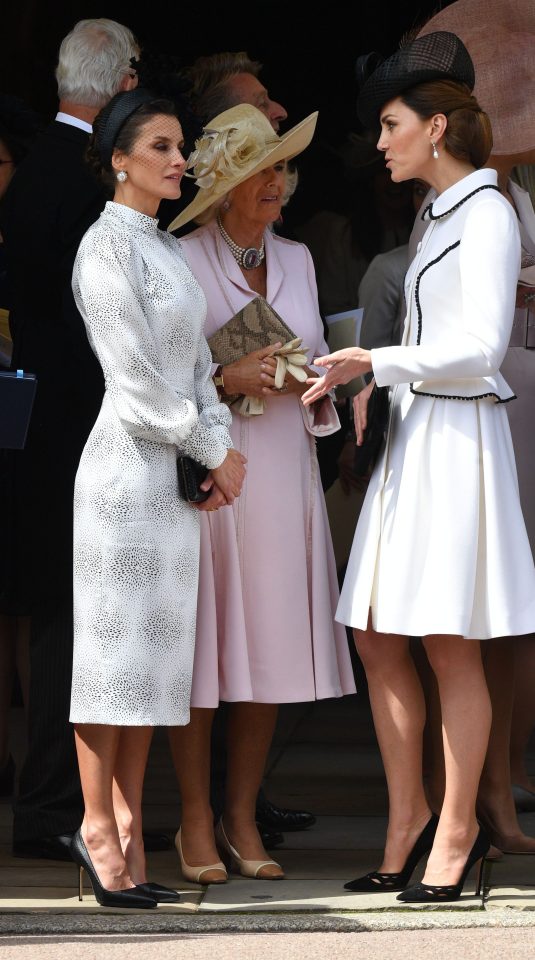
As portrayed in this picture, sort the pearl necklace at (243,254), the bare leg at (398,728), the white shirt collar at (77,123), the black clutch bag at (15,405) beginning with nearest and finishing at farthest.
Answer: the black clutch bag at (15,405), the bare leg at (398,728), the pearl necklace at (243,254), the white shirt collar at (77,123)

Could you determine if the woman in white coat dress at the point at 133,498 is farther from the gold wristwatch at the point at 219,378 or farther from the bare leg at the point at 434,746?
the bare leg at the point at 434,746

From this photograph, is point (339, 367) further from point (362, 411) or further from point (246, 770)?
point (246, 770)

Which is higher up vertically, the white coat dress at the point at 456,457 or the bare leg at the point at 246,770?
the white coat dress at the point at 456,457

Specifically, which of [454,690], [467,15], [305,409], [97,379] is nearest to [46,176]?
[97,379]

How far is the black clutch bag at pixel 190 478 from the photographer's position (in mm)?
3889

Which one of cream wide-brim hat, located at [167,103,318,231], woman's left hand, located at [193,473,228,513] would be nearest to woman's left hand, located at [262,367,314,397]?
woman's left hand, located at [193,473,228,513]

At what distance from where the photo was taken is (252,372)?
416cm

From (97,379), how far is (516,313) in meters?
1.11

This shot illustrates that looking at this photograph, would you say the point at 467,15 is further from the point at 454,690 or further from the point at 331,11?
the point at 331,11

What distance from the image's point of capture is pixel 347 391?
450cm

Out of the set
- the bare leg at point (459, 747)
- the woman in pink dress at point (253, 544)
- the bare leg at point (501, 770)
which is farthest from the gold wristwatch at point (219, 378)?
the bare leg at point (501, 770)

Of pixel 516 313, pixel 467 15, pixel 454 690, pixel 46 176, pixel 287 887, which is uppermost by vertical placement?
pixel 467 15

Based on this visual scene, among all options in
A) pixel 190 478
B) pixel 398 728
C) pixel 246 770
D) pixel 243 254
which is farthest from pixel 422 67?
pixel 246 770

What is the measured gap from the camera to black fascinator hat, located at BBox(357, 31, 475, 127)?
12.9 feet
